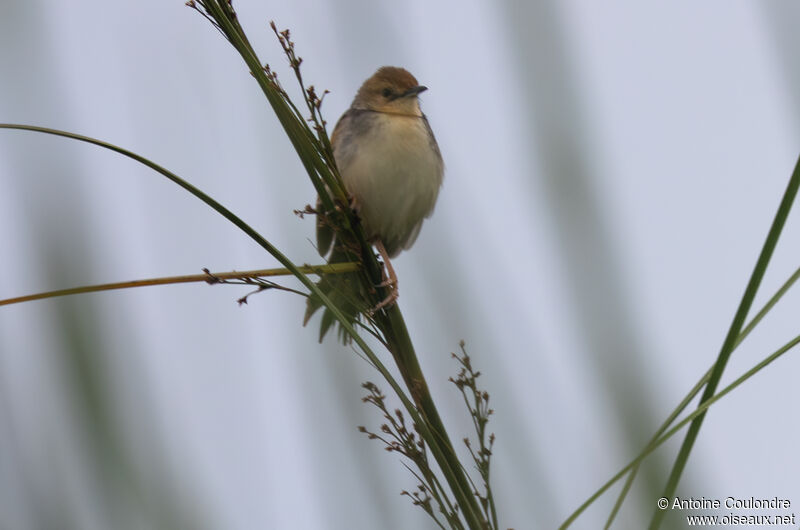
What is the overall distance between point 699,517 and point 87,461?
840 millimetres

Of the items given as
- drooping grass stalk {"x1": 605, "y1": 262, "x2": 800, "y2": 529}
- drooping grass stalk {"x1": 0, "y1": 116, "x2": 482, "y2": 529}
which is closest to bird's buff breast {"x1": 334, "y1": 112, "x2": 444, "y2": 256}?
drooping grass stalk {"x1": 0, "y1": 116, "x2": 482, "y2": 529}

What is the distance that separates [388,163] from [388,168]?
1.0 inches

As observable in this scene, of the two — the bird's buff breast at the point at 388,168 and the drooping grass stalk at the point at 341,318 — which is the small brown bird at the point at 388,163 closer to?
the bird's buff breast at the point at 388,168

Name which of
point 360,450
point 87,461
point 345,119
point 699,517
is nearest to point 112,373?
point 87,461

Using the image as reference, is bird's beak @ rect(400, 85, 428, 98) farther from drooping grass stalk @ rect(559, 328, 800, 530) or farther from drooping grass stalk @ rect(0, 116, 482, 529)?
drooping grass stalk @ rect(559, 328, 800, 530)

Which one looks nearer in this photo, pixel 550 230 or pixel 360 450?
pixel 550 230

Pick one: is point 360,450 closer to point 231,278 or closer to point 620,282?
point 620,282

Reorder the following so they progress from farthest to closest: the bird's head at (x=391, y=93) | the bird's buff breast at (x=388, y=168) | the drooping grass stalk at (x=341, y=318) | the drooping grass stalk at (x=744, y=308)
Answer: the bird's head at (x=391, y=93)
the bird's buff breast at (x=388, y=168)
the drooping grass stalk at (x=341, y=318)
the drooping grass stalk at (x=744, y=308)

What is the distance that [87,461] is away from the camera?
101 centimetres

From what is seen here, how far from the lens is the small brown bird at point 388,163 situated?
13.6 ft

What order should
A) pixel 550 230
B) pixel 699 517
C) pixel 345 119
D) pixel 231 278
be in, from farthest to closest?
1. pixel 345 119
2. pixel 231 278
3. pixel 550 230
4. pixel 699 517

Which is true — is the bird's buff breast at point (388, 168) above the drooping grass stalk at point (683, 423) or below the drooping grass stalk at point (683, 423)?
above

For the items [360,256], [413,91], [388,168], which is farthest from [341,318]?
[413,91]

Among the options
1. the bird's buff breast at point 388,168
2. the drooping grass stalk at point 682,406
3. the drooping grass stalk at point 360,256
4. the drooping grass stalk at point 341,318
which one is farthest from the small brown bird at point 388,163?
the drooping grass stalk at point 682,406
